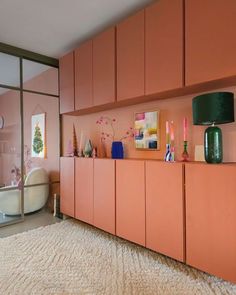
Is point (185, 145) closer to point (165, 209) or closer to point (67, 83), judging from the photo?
point (165, 209)

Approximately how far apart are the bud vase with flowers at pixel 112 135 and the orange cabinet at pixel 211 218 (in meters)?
1.06

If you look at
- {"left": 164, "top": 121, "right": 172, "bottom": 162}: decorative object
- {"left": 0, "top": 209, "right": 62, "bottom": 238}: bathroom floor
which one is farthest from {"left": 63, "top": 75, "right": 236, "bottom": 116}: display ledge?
{"left": 0, "top": 209, "right": 62, "bottom": 238}: bathroom floor

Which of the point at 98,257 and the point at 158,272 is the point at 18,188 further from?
the point at 158,272

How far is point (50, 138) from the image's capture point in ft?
13.4

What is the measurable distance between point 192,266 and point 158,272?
311 millimetres

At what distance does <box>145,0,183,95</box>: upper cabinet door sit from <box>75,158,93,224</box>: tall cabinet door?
1373 millimetres

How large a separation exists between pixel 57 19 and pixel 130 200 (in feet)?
7.58

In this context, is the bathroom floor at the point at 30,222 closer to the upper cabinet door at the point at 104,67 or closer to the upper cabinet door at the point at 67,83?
the upper cabinet door at the point at 67,83

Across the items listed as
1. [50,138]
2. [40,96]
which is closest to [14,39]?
[40,96]

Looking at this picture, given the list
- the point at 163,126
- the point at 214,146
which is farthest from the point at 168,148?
the point at 214,146

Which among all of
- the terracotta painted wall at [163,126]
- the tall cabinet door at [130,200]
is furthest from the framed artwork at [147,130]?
the tall cabinet door at [130,200]

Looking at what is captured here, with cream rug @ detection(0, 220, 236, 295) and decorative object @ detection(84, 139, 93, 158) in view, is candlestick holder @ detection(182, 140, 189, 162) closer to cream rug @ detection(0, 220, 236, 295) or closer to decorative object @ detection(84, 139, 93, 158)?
cream rug @ detection(0, 220, 236, 295)

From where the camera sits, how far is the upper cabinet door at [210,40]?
5.72 ft

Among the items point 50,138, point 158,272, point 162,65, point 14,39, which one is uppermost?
point 14,39
